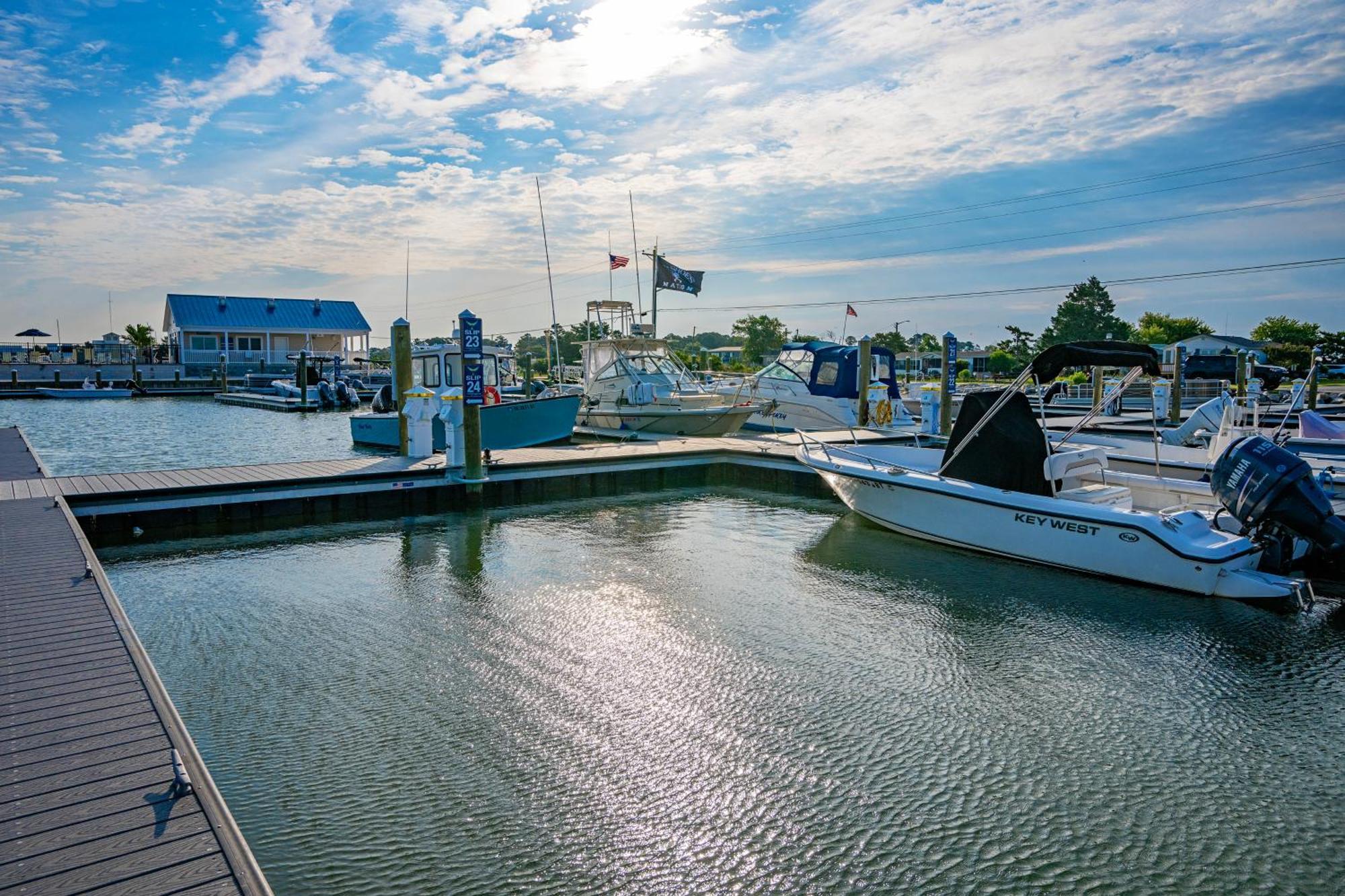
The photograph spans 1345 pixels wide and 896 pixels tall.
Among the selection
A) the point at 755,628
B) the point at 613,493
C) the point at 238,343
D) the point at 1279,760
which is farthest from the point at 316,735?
the point at 238,343

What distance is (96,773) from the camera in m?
3.66

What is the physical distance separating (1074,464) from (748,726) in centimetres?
595

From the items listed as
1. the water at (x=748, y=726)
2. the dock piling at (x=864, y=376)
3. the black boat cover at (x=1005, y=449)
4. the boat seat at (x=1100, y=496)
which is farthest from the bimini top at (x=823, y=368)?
the water at (x=748, y=726)

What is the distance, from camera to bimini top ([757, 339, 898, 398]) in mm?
20734

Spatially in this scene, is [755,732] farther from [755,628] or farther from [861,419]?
[861,419]

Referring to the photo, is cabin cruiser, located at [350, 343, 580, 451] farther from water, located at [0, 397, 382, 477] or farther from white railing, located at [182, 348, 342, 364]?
white railing, located at [182, 348, 342, 364]

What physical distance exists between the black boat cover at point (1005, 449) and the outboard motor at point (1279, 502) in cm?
180

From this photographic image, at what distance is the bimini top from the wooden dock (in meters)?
16.9

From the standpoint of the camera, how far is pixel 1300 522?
7.87 m

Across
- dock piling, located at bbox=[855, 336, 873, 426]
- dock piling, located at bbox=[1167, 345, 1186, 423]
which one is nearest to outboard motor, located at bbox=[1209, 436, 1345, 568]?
dock piling, located at bbox=[855, 336, 873, 426]

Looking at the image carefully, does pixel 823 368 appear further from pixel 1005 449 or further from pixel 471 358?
pixel 1005 449

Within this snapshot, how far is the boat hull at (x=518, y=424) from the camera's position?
58.0 feet

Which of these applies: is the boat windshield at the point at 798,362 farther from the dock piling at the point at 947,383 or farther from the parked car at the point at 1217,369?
the parked car at the point at 1217,369

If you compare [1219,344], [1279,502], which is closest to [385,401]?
[1279,502]
